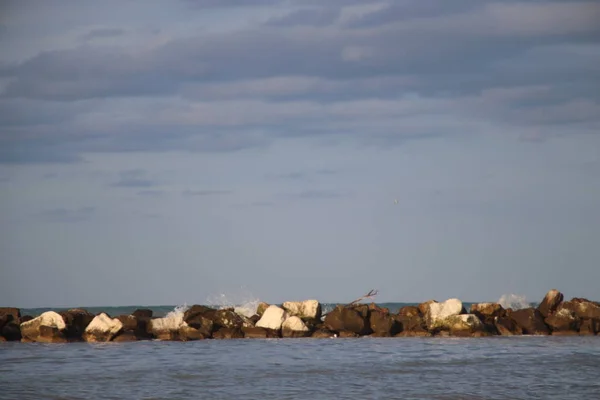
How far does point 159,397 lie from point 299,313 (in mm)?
19371

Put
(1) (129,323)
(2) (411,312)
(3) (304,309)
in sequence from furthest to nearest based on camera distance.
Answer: (2) (411,312) < (3) (304,309) < (1) (129,323)

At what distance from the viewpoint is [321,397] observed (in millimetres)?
24406

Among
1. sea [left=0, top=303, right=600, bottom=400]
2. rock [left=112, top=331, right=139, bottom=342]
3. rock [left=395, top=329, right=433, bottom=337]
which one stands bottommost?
sea [left=0, top=303, right=600, bottom=400]

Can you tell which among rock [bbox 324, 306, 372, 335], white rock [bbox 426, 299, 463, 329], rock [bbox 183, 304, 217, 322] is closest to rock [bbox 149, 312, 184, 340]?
rock [bbox 183, 304, 217, 322]

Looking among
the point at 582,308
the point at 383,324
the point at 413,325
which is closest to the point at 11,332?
the point at 383,324

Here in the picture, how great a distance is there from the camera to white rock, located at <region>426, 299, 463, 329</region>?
42031 mm

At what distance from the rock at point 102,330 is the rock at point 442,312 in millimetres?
13239

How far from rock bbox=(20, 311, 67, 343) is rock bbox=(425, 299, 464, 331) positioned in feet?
50.9

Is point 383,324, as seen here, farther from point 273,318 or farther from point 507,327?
point 507,327

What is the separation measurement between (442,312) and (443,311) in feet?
0.20

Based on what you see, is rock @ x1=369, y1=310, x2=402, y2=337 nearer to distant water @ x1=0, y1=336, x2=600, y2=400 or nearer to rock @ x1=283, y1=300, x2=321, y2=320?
distant water @ x1=0, y1=336, x2=600, y2=400

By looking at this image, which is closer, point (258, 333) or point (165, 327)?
point (165, 327)

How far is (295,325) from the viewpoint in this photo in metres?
→ 42.0

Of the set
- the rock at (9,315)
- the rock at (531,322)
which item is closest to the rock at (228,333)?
the rock at (9,315)
